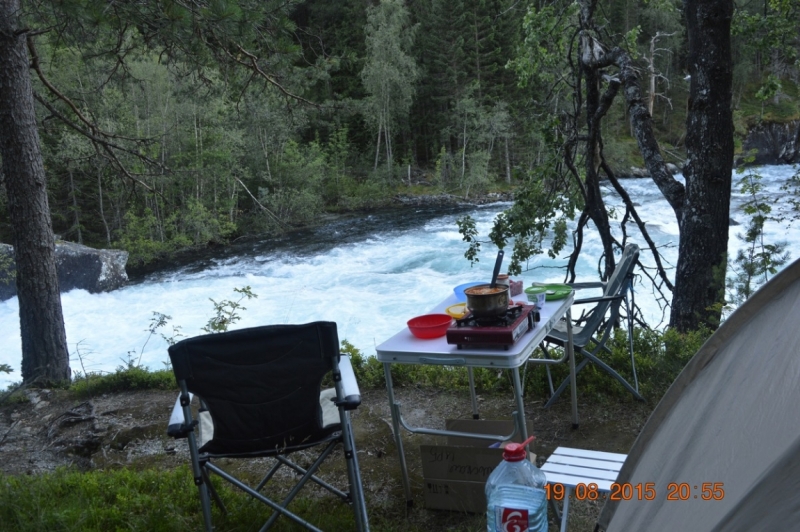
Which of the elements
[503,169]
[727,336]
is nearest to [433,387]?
[727,336]

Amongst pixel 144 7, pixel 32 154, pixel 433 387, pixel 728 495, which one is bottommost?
pixel 433 387

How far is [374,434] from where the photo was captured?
11.4 feet

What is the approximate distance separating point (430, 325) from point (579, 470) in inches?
32.3

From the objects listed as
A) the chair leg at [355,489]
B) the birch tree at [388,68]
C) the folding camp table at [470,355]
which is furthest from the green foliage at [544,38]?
the birch tree at [388,68]

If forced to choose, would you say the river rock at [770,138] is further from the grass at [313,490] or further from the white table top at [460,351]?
the white table top at [460,351]

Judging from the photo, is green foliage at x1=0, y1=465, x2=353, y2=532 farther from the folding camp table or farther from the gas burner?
the gas burner

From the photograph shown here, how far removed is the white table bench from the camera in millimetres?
1931

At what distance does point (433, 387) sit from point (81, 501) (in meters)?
2.00

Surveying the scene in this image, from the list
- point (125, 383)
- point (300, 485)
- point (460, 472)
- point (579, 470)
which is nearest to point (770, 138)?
point (125, 383)

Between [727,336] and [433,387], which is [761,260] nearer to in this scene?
[433,387]

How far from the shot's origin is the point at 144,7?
4.45m

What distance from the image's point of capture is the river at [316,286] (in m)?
9.47

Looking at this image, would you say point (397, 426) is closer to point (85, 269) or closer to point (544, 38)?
point (544, 38)

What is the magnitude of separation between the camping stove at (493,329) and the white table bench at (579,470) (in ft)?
1.34
